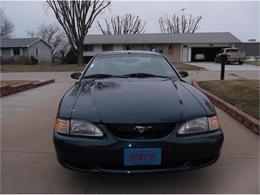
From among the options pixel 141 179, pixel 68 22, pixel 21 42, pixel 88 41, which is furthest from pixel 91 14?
pixel 141 179

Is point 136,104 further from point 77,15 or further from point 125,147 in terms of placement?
point 77,15

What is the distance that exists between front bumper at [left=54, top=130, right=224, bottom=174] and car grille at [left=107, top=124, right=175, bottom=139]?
5 centimetres

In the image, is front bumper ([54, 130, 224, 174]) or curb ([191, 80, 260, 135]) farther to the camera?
curb ([191, 80, 260, 135])

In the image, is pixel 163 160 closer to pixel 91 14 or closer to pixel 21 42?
pixel 91 14

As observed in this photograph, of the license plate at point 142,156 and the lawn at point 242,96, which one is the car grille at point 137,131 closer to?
the license plate at point 142,156

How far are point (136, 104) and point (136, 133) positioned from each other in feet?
1.21

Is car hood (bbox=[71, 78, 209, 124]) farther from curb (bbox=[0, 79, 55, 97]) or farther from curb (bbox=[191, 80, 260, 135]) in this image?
curb (bbox=[0, 79, 55, 97])

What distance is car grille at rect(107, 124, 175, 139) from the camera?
3.10 m

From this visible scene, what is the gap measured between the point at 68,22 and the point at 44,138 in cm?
2878

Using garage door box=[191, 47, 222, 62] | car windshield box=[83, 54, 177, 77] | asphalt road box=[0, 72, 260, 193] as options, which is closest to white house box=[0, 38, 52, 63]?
garage door box=[191, 47, 222, 62]

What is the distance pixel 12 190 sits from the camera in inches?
133

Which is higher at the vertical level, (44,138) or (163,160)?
(163,160)

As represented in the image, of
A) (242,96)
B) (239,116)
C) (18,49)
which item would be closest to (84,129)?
(239,116)

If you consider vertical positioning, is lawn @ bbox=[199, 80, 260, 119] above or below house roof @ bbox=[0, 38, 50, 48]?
above
